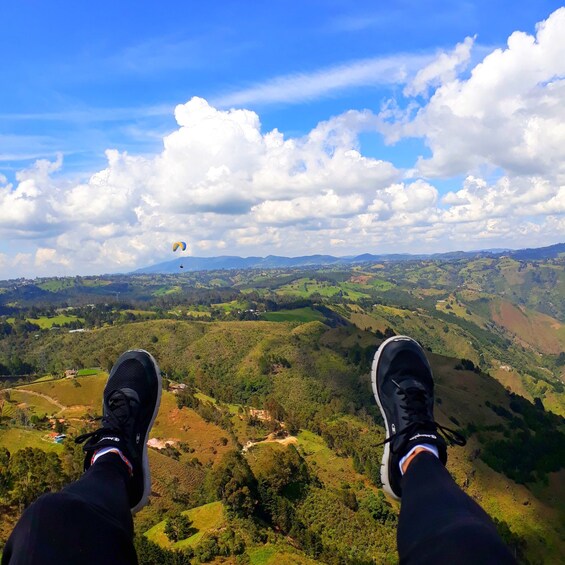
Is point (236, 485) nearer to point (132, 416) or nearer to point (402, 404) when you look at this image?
point (132, 416)

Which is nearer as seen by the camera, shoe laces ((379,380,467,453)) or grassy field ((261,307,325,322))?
shoe laces ((379,380,467,453))

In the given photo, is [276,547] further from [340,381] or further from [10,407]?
[340,381]

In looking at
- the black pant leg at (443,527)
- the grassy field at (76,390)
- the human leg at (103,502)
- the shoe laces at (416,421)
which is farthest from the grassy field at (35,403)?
the black pant leg at (443,527)

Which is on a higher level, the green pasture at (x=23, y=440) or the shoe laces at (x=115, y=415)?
the shoe laces at (x=115, y=415)

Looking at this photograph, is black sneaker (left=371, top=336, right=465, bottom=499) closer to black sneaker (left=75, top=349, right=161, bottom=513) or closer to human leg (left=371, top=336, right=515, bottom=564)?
human leg (left=371, top=336, right=515, bottom=564)

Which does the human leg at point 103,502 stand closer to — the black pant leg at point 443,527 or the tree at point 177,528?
the black pant leg at point 443,527

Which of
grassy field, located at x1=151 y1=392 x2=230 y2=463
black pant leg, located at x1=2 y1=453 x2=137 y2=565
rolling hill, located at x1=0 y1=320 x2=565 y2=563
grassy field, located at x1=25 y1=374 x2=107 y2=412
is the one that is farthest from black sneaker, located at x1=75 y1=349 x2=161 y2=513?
grassy field, located at x1=25 y1=374 x2=107 y2=412
